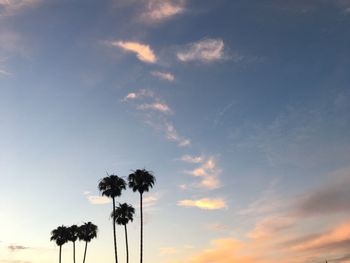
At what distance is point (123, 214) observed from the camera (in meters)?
87.1

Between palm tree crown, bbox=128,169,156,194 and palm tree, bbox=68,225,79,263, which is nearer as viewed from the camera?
palm tree crown, bbox=128,169,156,194

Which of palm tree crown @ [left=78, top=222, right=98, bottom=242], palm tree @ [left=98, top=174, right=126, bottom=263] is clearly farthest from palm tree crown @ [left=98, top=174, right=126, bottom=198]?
palm tree crown @ [left=78, top=222, right=98, bottom=242]

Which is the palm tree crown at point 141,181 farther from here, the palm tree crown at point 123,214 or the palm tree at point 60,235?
the palm tree at point 60,235

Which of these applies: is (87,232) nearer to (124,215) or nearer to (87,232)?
(87,232)

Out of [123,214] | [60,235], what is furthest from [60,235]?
[123,214]

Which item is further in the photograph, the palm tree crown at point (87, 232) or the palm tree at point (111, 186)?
the palm tree crown at point (87, 232)

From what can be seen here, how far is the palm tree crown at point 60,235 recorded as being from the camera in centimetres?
10825

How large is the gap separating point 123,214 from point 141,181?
1075 centimetres

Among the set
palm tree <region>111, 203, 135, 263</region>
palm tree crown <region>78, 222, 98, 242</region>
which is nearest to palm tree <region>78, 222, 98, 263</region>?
palm tree crown <region>78, 222, 98, 242</region>

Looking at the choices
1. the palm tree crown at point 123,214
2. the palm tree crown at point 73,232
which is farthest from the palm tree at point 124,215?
the palm tree crown at point 73,232

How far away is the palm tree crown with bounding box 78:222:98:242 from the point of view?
10538cm

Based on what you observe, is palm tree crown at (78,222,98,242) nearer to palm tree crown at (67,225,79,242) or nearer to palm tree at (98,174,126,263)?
palm tree crown at (67,225,79,242)

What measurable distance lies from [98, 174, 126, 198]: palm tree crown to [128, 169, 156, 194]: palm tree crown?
4278 millimetres

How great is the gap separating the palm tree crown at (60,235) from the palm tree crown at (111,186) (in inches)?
1238
